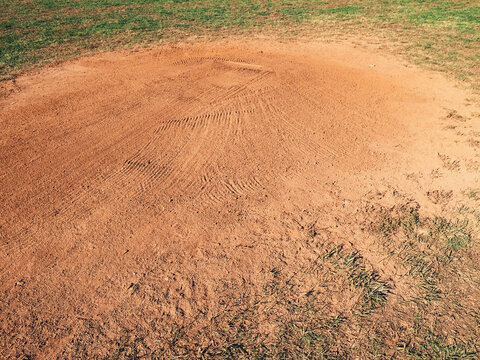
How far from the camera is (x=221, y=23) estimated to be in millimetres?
Result: 12617

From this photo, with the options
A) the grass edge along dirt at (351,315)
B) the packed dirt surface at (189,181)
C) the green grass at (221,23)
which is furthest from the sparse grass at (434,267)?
the green grass at (221,23)

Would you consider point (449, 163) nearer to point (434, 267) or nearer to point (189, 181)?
point (434, 267)

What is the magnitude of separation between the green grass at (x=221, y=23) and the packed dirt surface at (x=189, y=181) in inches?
66.2

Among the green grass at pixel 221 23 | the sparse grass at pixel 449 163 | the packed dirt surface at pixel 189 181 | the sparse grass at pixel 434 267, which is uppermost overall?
the green grass at pixel 221 23

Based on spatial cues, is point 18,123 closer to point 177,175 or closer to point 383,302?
point 177,175

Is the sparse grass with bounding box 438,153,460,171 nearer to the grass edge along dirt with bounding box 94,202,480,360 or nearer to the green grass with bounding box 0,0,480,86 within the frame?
the grass edge along dirt with bounding box 94,202,480,360

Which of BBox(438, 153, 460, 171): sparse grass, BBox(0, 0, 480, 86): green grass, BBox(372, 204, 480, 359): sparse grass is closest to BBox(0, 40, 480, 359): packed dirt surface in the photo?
BBox(438, 153, 460, 171): sparse grass

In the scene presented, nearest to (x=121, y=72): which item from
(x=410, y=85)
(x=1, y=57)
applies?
(x=1, y=57)

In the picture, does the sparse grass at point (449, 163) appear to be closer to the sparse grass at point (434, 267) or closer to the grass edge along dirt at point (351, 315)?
the sparse grass at point (434, 267)

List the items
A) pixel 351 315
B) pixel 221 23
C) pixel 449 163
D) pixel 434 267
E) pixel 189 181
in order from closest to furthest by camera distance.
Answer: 1. pixel 351 315
2. pixel 434 267
3. pixel 189 181
4. pixel 449 163
5. pixel 221 23

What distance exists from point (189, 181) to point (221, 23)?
9325 millimetres

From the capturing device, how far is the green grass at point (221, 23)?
985cm

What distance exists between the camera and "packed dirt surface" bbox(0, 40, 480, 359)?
3.68m

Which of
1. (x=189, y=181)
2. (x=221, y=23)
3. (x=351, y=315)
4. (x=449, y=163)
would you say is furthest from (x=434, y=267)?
(x=221, y=23)
